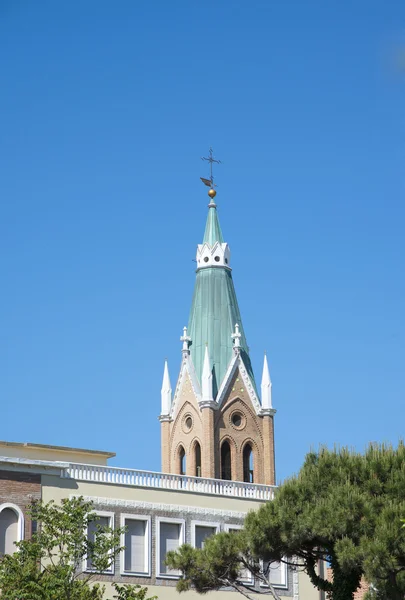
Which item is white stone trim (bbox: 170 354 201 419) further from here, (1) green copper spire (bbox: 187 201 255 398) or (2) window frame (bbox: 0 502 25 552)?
(2) window frame (bbox: 0 502 25 552)

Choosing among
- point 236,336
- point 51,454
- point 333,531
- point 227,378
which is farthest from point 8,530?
point 236,336

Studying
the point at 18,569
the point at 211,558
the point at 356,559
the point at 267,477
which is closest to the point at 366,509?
the point at 356,559

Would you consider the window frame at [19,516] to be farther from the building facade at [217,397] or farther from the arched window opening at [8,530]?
the building facade at [217,397]

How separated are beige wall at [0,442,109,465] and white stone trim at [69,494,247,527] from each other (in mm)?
5288

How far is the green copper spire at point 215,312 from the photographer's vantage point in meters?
87.4

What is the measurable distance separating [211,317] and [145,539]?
37.3m

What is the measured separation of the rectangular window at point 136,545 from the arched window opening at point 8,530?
14.9 feet

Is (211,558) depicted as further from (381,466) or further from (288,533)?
(381,466)

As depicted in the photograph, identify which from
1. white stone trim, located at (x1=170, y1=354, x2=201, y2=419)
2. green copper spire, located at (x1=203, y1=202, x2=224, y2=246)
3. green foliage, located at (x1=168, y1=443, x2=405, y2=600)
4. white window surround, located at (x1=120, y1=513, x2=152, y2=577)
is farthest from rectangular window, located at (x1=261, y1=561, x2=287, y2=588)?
green copper spire, located at (x1=203, y1=202, x2=224, y2=246)

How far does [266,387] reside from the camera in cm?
8812

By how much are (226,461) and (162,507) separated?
34845 mm

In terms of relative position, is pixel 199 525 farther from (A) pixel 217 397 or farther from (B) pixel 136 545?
(A) pixel 217 397

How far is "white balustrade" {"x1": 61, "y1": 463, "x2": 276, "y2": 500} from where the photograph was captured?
50.8 m

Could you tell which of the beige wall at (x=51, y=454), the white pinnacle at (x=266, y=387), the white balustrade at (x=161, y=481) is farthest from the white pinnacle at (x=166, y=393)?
the white balustrade at (x=161, y=481)
